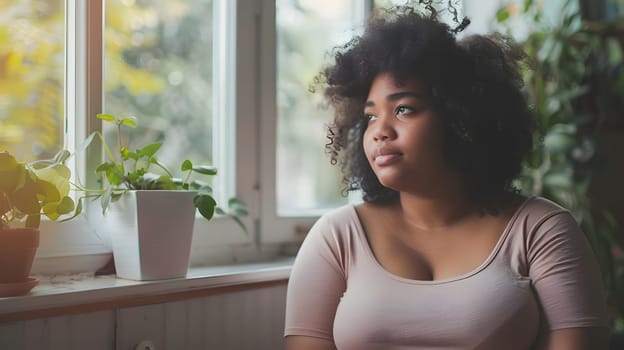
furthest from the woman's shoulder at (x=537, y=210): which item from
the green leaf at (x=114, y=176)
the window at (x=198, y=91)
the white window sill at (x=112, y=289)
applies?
the green leaf at (x=114, y=176)

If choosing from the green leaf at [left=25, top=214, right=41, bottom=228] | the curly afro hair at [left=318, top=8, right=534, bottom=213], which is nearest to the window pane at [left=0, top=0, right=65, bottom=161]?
the green leaf at [left=25, top=214, right=41, bottom=228]

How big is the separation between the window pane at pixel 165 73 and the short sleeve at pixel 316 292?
447 mm

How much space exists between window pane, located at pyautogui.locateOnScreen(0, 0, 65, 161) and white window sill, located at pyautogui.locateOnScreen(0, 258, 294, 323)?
0.26 m

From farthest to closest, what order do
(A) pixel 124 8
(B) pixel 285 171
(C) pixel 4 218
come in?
(B) pixel 285 171, (A) pixel 124 8, (C) pixel 4 218

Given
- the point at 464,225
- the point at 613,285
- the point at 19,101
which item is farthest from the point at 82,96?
the point at 613,285

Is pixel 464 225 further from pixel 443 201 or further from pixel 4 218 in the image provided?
pixel 4 218

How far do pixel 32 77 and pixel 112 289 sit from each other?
1.44 feet

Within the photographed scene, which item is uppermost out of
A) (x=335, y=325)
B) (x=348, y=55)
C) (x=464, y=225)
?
(x=348, y=55)

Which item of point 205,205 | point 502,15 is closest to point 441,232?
point 205,205

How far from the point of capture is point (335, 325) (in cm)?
110

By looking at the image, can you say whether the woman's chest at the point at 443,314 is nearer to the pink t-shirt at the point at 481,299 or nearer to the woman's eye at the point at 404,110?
the pink t-shirt at the point at 481,299

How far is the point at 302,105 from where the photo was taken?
1686 millimetres

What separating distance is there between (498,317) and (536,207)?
226 millimetres

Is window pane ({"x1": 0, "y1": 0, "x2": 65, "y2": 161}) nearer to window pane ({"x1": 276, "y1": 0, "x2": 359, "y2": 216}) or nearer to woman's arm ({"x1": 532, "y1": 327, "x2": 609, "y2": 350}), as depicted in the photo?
window pane ({"x1": 276, "y1": 0, "x2": 359, "y2": 216})
